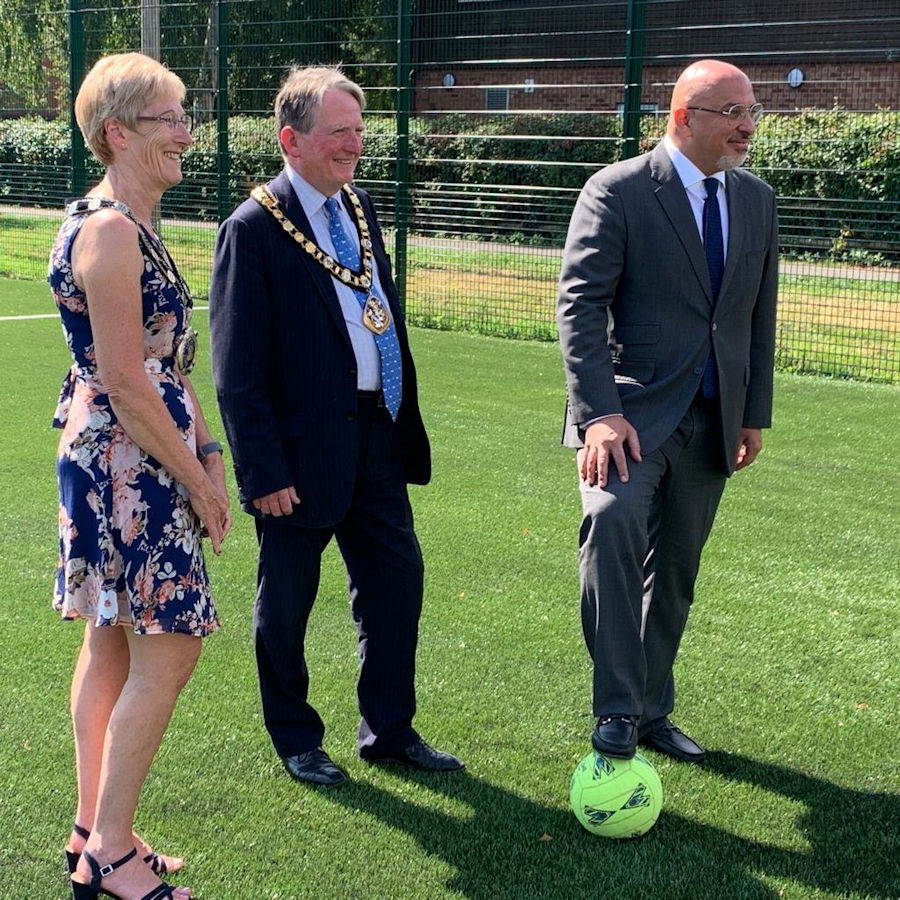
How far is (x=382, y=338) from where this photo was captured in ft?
11.9

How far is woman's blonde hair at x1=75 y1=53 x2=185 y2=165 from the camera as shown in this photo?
9.07 feet

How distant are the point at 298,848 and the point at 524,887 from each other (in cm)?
60

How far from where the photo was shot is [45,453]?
24.7ft

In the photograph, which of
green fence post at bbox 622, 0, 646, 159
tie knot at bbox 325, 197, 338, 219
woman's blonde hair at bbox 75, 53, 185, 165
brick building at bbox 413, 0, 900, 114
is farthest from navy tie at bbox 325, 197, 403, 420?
brick building at bbox 413, 0, 900, 114

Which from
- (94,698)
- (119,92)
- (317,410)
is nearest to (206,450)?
(317,410)

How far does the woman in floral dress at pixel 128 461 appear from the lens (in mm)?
2758

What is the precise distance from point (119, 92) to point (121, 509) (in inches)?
35.7

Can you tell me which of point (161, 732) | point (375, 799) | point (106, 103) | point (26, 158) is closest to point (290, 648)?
point (375, 799)

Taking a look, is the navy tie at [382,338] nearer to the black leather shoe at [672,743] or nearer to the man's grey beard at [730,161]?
the man's grey beard at [730,161]

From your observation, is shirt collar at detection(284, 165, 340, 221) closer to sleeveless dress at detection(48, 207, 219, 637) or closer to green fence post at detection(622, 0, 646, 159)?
sleeveless dress at detection(48, 207, 219, 637)

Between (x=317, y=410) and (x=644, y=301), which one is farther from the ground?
(x=644, y=301)

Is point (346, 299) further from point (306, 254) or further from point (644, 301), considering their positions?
point (644, 301)

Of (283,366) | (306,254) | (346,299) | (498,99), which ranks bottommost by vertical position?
(283,366)

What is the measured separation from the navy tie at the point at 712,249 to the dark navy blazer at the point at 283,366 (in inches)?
40.4
